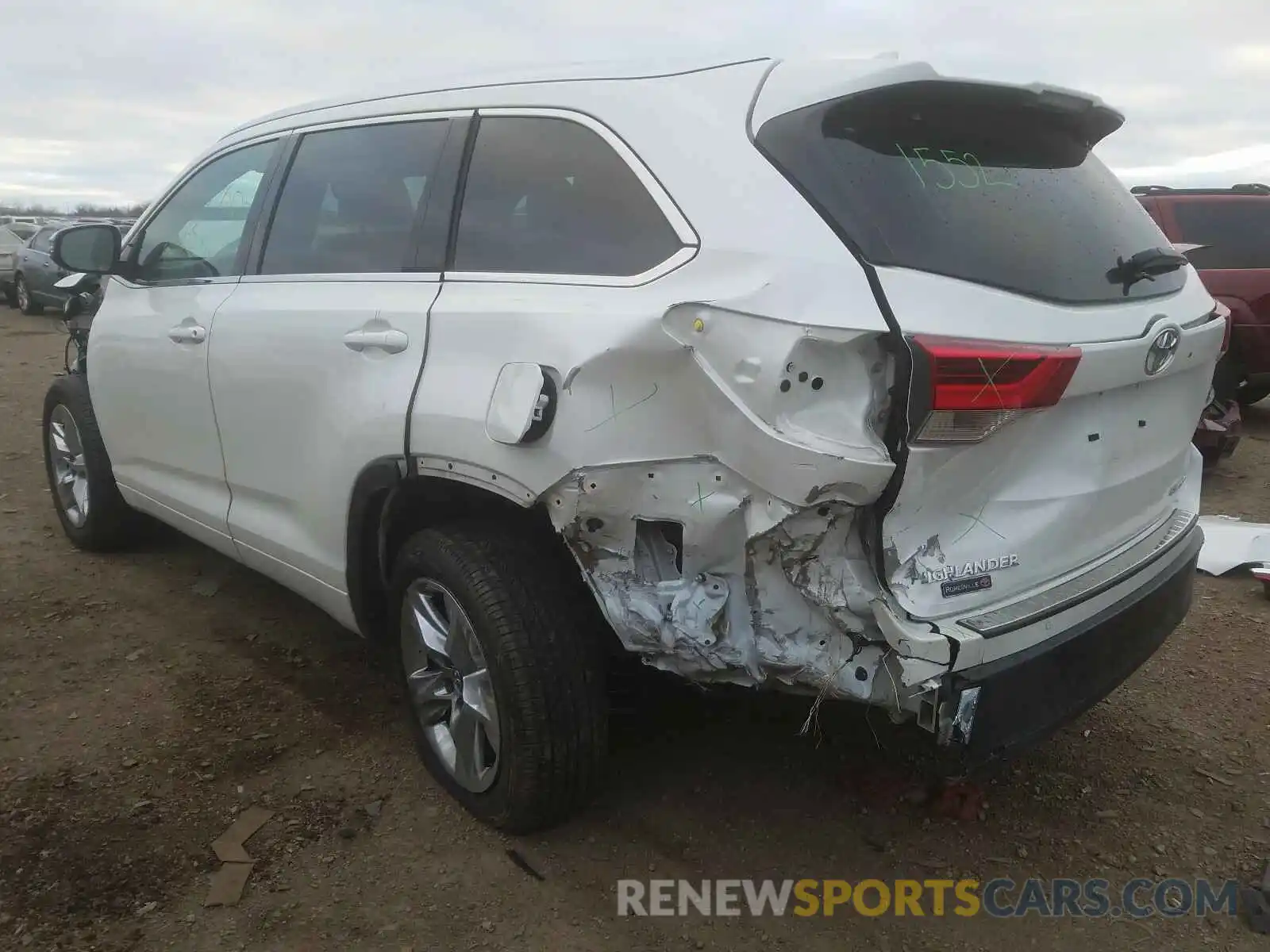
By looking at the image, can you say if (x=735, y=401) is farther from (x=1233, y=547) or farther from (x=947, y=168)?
(x=1233, y=547)

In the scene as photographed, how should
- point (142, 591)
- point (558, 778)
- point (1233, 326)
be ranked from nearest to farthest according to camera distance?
point (558, 778)
point (142, 591)
point (1233, 326)

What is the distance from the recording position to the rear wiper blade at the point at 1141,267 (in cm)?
234

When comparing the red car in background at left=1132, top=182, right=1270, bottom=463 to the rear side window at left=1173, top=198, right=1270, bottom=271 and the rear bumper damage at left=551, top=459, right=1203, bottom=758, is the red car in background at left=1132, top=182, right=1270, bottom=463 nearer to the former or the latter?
the rear side window at left=1173, top=198, right=1270, bottom=271

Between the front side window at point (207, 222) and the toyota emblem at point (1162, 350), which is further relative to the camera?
the front side window at point (207, 222)

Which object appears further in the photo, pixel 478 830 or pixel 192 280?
pixel 192 280

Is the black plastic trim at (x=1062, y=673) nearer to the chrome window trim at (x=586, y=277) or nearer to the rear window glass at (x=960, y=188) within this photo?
the rear window glass at (x=960, y=188)

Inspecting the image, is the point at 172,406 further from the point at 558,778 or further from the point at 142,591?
the point at 558,778

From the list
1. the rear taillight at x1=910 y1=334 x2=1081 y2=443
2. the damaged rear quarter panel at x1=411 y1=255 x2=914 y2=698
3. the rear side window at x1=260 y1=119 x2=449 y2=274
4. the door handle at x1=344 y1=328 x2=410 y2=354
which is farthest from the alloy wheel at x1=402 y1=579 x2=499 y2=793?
the rear taillight at x1=910 y1=334 x2=1081 y2=443

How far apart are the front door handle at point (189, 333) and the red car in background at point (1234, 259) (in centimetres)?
638

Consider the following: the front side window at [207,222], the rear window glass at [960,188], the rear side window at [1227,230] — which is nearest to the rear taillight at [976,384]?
the rear window glass at [960,188]

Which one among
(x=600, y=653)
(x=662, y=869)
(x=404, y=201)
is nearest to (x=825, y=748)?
(x=662, y=869)

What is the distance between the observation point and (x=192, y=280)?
11.8ft

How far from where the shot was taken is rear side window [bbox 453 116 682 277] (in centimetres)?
225

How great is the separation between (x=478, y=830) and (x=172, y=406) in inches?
78.8
